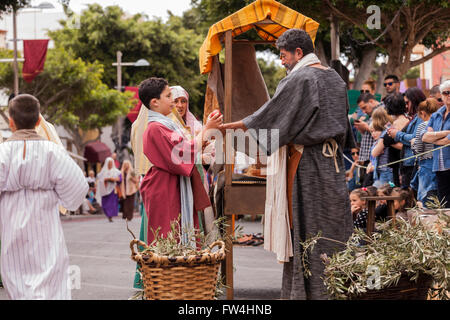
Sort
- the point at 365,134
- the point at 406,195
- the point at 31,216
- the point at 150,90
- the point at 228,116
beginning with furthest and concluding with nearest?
the point at 365,134, the point at 406,195, the point at 228,116, the point at 150,90, the point at 31,216

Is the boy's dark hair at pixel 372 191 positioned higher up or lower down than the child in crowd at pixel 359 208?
higher up

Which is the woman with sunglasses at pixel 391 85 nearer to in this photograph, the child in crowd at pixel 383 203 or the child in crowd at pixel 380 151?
the child in crowd at pixel 380 151

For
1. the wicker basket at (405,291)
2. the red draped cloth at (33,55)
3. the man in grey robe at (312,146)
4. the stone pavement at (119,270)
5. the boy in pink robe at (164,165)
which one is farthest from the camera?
the red draped cloth at (33,55)

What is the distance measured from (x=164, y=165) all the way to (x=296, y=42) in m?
1.58

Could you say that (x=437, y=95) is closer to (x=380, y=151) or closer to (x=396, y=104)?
(x=396, y=104)

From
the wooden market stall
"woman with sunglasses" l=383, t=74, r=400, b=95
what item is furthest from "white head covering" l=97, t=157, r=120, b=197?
the wooden market stall

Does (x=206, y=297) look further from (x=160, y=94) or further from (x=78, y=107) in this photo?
(x=78, y=107)

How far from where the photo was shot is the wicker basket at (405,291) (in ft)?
17.3

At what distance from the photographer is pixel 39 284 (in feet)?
16.1

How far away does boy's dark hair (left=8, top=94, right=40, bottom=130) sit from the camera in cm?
506

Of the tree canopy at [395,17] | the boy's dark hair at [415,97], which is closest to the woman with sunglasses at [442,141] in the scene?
the boy's dark hair at [415,97]

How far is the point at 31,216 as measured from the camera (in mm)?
4965

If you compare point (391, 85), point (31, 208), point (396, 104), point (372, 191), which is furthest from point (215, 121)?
point (391, 85)

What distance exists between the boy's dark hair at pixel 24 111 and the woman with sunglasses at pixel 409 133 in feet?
16.4
